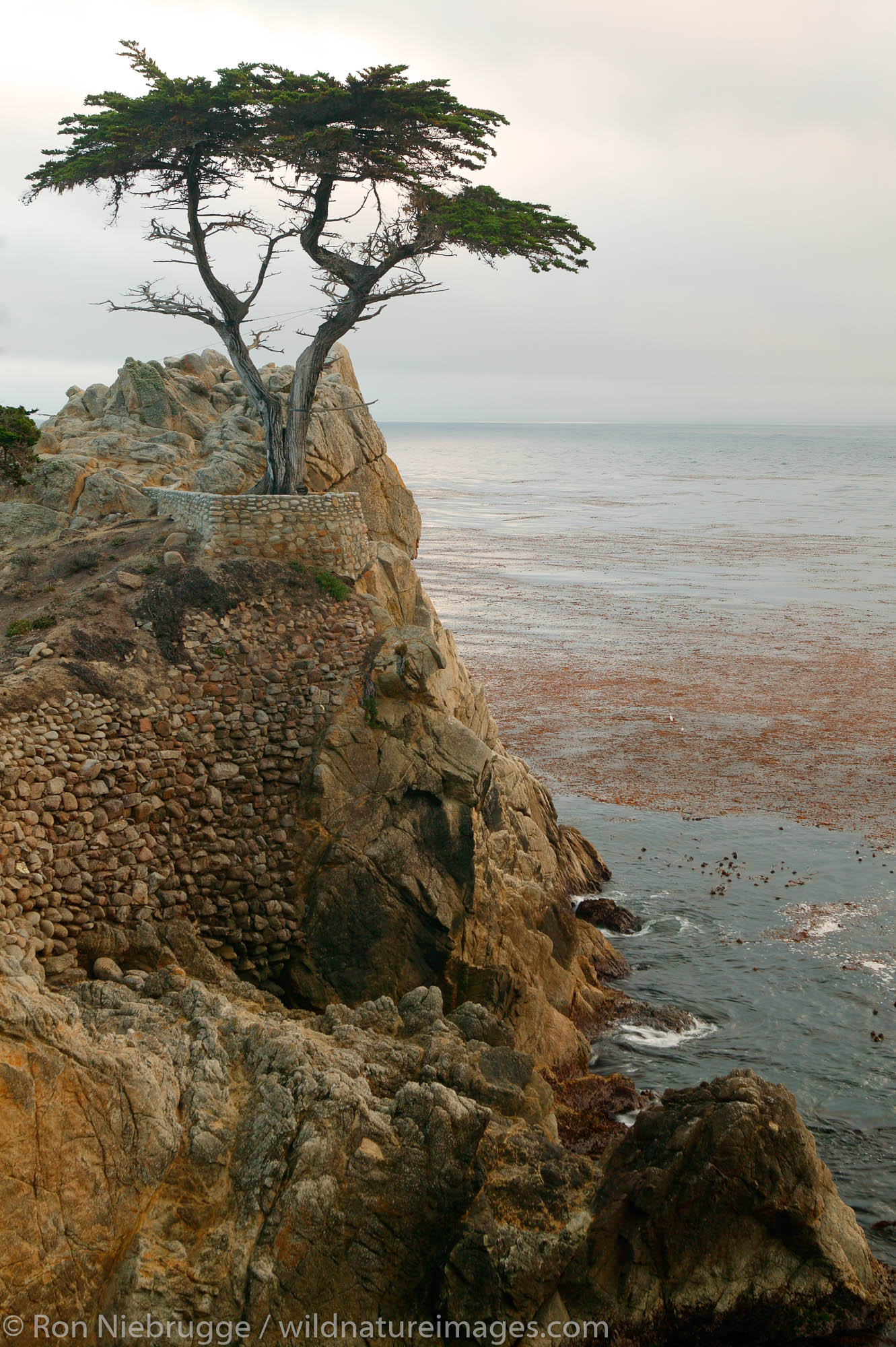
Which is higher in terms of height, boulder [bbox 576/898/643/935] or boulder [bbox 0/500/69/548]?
boulder [bbox 0/500/69/548]

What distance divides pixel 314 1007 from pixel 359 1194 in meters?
6.80

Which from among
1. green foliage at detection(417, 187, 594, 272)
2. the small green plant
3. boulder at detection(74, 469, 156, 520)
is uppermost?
green foliage at detection(417, 187, 594, 272)

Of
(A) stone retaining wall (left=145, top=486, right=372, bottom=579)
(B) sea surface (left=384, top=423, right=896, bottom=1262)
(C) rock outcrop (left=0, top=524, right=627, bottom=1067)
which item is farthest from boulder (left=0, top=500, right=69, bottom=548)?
(B) sea surface (left=384, top=423, right=896, bottom=1262)

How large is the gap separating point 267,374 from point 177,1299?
29785 millimetres

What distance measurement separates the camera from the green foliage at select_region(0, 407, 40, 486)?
99.8 feet

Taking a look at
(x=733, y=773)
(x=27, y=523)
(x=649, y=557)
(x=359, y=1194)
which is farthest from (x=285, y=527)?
(x=649, y=557)

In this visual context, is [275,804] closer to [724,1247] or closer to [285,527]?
[285,527]

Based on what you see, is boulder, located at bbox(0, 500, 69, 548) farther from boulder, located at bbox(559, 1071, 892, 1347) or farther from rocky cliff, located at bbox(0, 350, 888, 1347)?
boulder, located at bbox(559, 1071, 892, 1347)

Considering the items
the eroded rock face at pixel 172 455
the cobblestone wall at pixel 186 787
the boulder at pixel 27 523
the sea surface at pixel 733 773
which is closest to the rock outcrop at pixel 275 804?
the cobblestone wall at pixel 186 787

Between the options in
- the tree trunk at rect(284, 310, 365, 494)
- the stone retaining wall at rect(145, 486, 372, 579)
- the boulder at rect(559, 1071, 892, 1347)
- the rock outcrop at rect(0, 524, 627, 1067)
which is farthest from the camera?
the tree trunk at rect(284, 310, 365, 494)

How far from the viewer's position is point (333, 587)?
2498cm

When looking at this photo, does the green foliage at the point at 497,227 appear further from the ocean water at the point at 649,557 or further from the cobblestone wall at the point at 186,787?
the ocean water at the point at 649,557

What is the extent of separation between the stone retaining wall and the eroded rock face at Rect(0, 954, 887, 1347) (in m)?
12.4

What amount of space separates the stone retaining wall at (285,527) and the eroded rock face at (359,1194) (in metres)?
12.4
